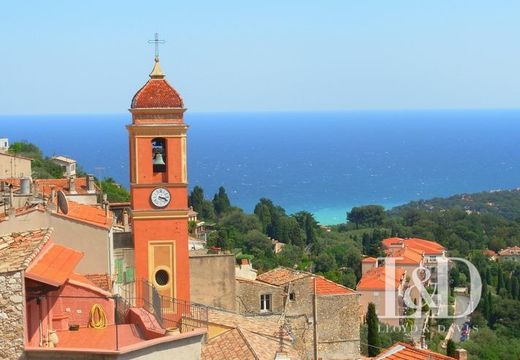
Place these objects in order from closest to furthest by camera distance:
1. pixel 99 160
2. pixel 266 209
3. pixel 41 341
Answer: pixel 41 341
pixel 266 209
pixel 99 160

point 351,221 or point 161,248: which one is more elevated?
point 161,248

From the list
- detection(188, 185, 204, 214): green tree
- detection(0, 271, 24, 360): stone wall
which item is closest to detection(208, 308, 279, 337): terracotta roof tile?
detection(0, 271, 24, 360): stone wall

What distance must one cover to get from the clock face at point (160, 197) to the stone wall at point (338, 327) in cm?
534

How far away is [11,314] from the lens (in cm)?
759

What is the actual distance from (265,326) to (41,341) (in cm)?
951

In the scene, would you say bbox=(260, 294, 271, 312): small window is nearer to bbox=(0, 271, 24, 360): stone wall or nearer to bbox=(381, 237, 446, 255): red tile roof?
bbox=(0, 271, 24, 360): stone wall

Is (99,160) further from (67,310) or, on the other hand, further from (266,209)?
(67,310)

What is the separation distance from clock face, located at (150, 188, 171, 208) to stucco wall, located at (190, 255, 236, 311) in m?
1.57

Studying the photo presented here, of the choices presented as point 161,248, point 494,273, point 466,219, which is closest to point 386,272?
point 494,273

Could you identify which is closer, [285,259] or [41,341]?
[41,341]

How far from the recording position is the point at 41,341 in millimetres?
8547

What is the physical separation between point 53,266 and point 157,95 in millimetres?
10633

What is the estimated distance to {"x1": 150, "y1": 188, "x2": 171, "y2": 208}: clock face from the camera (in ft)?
64.0

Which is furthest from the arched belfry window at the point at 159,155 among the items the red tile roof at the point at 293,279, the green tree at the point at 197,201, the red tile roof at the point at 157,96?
the green tree at the point at 197,201
